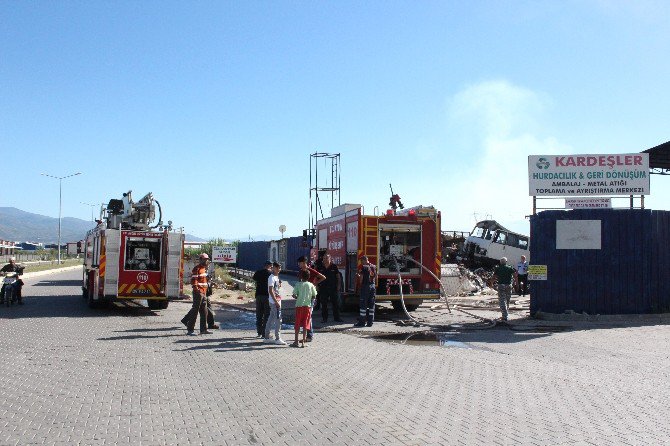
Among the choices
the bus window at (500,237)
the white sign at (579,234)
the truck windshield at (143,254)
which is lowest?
the truck windshield at (143,254)

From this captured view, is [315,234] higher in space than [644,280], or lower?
higher

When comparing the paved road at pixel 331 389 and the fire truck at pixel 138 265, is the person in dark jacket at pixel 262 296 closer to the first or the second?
the paved road at pixel 331 389

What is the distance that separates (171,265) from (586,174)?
1244 cm

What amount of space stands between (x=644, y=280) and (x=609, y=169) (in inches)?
158

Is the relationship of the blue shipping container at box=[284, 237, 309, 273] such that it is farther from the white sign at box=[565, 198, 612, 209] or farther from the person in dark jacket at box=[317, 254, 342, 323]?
the person in dark jacket at box=[317, 254, 342, 323]

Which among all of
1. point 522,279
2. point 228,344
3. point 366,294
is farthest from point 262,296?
point 522,279

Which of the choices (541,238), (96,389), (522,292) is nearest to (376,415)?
(96,389)

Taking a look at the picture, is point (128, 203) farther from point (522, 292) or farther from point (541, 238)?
point (522, 292)

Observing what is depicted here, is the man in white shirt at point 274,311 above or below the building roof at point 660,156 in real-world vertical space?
below

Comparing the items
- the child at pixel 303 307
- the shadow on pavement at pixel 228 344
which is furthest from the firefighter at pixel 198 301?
the child at pixel 303 307

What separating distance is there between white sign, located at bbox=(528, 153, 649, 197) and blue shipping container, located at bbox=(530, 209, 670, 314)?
2.37 m

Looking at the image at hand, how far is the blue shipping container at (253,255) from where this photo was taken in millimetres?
47594

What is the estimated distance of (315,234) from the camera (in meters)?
22.4

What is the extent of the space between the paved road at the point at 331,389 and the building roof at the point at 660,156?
73.7 feet
